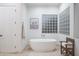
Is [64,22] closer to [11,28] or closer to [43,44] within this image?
[43,44]

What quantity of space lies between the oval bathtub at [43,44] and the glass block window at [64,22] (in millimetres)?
523

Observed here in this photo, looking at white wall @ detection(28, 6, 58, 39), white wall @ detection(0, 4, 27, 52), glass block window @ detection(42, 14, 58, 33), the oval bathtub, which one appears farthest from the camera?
glass block window @ detection(42, 14, 58, 33)

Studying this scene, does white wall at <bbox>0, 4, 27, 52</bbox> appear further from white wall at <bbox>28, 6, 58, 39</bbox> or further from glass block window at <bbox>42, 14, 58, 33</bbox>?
glass block window at <bbox>42, 14, 58, 33</bbox>

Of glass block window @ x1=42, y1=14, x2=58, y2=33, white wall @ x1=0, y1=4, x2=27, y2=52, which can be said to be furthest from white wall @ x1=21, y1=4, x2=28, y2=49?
glass block window @ x1=42, y1=14, x2=58, y2=33

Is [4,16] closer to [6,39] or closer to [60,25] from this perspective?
[6,39]

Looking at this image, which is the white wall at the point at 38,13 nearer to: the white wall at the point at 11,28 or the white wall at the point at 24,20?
the white wall at the point at 24,20

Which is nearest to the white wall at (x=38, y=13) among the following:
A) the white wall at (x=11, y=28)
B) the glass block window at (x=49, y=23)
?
the glass block window at (x=49, y=23)

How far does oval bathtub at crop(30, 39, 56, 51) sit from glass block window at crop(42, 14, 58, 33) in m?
0.39

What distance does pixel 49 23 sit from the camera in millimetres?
4711

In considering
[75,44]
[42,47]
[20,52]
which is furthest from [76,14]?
[20,52]

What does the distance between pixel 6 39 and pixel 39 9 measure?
161cm

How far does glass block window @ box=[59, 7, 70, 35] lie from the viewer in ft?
13.6

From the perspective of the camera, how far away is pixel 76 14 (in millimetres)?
3621

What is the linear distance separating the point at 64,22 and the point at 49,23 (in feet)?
1.98
